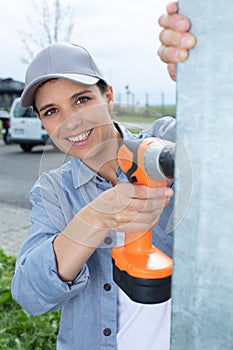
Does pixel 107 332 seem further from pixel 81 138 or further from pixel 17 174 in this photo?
pixel 17 174

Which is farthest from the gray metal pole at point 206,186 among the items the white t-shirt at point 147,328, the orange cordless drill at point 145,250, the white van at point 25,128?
the white van at point 25,128

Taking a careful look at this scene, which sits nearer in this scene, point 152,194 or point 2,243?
point 152,194

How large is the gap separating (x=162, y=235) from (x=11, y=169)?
875cm

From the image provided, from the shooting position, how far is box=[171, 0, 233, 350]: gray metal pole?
55cm

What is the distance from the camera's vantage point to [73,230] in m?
1.02

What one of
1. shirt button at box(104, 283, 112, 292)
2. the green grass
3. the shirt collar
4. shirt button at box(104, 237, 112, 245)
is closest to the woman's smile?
the shirt collar

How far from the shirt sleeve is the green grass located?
1.60 m

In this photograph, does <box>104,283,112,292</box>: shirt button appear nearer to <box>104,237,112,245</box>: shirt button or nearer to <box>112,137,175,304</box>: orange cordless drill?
<box>104,237,112,245</box>: shirt button

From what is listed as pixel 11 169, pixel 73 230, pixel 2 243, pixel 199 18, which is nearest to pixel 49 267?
pixel 73 230

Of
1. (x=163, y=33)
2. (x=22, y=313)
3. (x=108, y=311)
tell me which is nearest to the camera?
(x=163, y=33)

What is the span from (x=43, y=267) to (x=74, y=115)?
1.46 ft

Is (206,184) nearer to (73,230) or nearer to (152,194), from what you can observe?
(152,194)

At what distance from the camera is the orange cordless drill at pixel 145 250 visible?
0.75 metres

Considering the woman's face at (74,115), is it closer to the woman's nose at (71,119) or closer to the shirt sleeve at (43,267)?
the woman's nose at (71,119)
